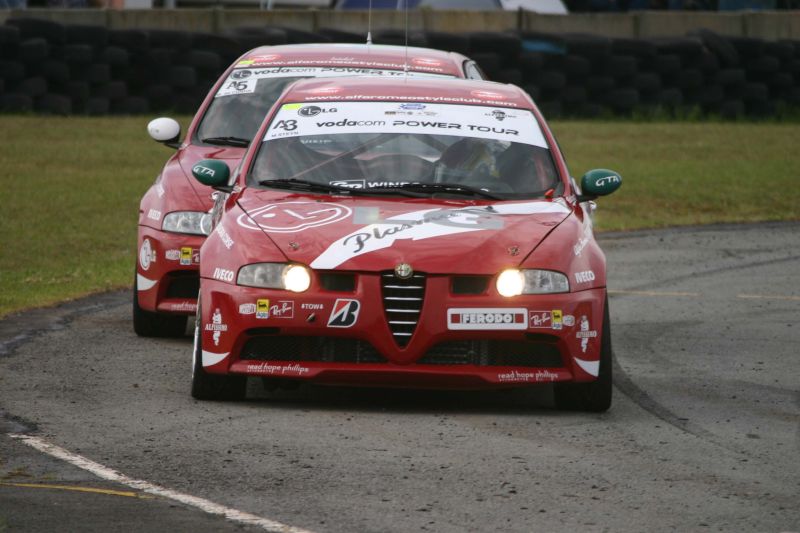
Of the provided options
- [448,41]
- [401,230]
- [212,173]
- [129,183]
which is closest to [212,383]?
[401,230]

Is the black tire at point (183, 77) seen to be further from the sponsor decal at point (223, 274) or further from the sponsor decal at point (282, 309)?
A: the sponsor decal at point (282, 309)

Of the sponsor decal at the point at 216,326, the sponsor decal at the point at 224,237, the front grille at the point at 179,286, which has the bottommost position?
the front grille at the point at 179,286

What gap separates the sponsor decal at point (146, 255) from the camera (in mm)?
9508

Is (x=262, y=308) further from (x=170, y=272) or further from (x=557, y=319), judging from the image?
(x=170, y=272)

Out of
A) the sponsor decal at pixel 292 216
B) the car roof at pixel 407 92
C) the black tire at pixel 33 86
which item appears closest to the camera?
the sponsor decal at pixel 292 216

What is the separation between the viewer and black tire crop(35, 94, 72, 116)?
2177 cm

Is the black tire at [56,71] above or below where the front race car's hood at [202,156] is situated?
below

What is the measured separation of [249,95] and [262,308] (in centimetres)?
388

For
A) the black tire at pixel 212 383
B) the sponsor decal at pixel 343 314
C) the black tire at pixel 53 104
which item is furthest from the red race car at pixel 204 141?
the black tire at pixel 53 104

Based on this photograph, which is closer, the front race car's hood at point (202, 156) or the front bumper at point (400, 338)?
the front bumper at point (400, 338)

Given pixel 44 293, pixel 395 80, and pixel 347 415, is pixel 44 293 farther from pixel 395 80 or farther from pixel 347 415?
pixel 347 415

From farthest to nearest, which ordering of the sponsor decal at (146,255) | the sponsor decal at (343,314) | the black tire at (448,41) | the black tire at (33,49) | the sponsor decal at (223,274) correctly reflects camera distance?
1. the black tire at (448,41)
2. the black tire at (33,49)
3. the sponsor decal at (146,255)
4. the sponsor decal at (223,274)
5. the sponsor decal at (343,314)

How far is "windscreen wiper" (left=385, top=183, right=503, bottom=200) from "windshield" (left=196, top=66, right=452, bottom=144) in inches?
104

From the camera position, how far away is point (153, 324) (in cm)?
970
